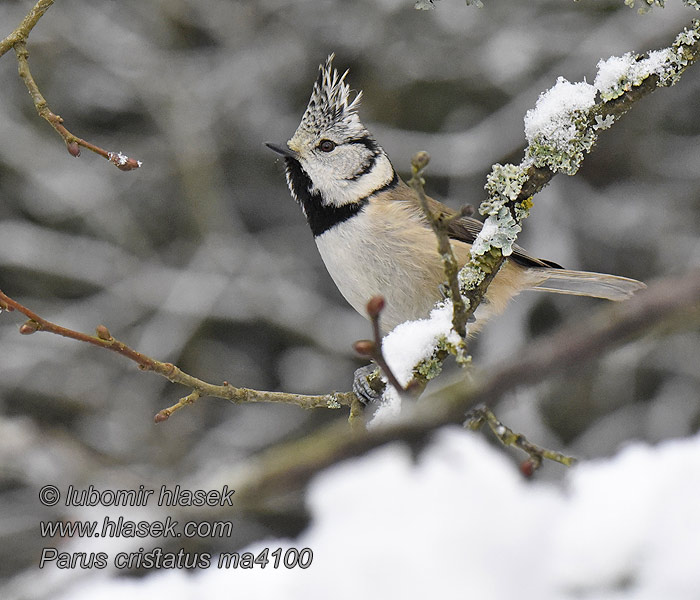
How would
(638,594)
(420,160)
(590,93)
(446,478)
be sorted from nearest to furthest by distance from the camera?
(638,594), (446,478), (420,160), (590,93)

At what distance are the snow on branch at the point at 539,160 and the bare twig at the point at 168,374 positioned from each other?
8.1 inches

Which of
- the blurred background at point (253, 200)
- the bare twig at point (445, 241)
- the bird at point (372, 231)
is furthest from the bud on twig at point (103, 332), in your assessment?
the blurred background at point (253, 200)

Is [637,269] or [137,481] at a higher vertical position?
[637,269]

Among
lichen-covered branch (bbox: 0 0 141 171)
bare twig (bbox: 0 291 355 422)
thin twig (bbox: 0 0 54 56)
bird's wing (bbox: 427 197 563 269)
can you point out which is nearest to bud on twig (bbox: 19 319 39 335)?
bare twig (bbox: 0 291 355 422)

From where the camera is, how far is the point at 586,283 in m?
2.87

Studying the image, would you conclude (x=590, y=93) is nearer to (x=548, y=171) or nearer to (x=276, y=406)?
(x=548, y=171)

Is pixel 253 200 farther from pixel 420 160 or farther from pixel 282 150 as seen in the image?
pixel 420 160

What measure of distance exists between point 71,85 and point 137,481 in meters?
3.81

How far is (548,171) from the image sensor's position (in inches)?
66.9

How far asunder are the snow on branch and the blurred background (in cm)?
277

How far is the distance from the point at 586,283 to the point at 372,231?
826 mm

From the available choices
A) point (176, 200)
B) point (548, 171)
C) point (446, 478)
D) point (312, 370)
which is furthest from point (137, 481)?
point (176, 200)

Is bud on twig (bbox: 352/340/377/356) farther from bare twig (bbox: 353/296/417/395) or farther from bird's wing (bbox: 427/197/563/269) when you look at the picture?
bird's wing (bbox: 427/197/563/269)

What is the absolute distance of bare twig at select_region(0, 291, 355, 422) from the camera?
58.8 inches
